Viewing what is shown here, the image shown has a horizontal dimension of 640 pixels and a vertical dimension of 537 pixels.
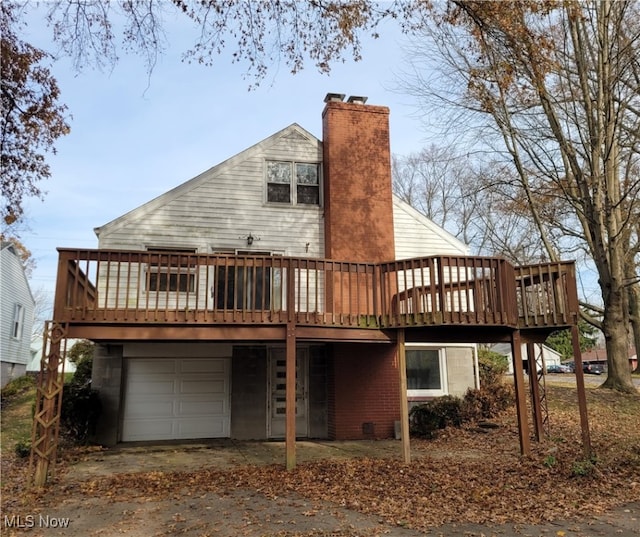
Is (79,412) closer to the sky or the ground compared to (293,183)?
closer to the ground

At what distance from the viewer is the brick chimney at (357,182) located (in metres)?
13.3

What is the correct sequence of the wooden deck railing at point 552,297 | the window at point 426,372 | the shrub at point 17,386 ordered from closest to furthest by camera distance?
the wooden deck railing at point 552,297
the window at point 426,372
the shrub at point 17,386

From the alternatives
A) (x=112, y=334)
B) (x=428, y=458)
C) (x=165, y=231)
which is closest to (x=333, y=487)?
(x=428, y=458)

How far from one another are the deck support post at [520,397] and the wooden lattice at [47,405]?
26.0 feet

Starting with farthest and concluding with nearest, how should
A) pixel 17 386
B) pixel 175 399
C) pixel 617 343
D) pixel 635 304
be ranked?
pixel 635 304
pixel 17 386
pixel 617 343
pixel 175 399

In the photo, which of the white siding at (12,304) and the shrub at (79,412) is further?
the white siding at (12,304)

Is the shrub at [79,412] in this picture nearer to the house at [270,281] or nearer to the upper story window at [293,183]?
the house at [270,281]

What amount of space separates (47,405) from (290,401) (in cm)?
385

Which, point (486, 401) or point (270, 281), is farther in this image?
point (486, 401)

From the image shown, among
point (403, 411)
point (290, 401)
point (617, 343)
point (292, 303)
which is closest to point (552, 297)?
point (403, 411)

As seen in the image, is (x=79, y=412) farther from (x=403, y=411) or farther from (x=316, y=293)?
(x=403, y=411)

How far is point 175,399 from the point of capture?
491 inches

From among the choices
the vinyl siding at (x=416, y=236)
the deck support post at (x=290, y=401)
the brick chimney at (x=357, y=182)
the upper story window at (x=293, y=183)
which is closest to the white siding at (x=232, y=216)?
the upper story window at (x=293, y=183)
